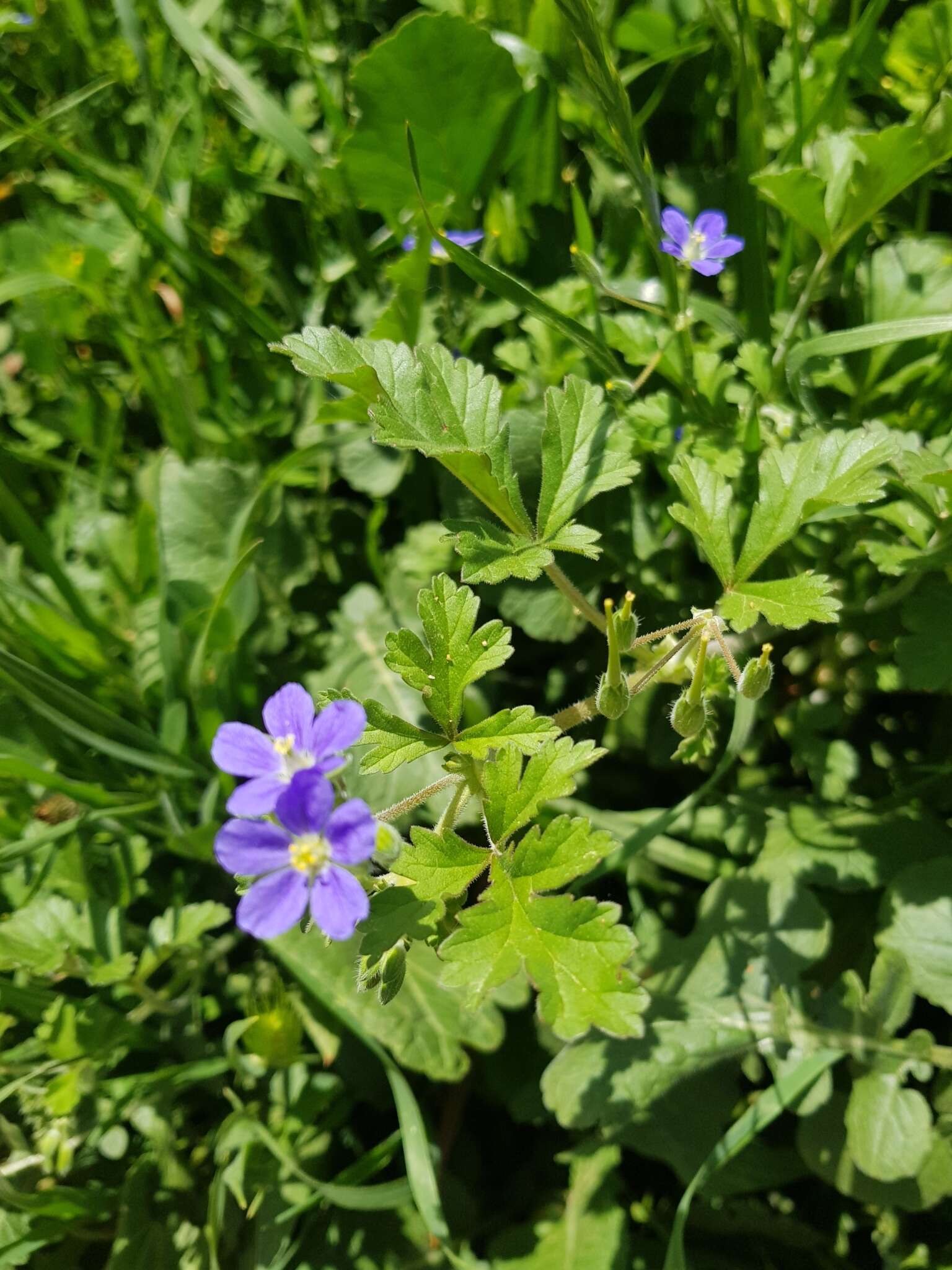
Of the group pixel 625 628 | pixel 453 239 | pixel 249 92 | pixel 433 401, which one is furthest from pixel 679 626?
pixel 249 92

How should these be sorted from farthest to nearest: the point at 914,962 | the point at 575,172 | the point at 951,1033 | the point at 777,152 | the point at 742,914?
the point at 575,172, the point at 777,152, the point at 951,1033, the point at 742,914, the point at 914,962

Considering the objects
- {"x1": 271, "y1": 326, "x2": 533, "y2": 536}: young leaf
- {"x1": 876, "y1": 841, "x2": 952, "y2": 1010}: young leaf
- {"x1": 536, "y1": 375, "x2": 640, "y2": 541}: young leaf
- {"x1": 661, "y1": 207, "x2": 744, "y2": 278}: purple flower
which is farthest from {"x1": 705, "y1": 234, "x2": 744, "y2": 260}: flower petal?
{"x1": 876, "y1": 841, "x2": 952, "y2": 1010}: young leaf

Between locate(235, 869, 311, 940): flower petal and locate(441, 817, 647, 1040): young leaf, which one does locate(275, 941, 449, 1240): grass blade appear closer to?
locate(441, 817, 647, 1040): young leaf

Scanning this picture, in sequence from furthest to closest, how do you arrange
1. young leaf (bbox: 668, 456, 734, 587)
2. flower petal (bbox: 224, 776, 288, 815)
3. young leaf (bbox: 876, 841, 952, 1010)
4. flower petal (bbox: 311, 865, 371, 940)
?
young leaf (bbox: 876, 841, 952, 1010), young leaf (bbox: 668, 456, 734, 587), flower petal (bbox: 224, 776, 288, 815), flower petal (bbox: 311, 865, 371, 940)

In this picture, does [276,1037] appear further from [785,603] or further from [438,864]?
[785,603]

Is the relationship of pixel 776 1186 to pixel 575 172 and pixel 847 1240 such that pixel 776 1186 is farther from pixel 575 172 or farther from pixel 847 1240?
pixel 575 172

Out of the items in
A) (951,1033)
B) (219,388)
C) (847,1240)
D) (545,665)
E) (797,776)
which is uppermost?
(219,388)

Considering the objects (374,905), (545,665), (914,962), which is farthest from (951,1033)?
(374,905)

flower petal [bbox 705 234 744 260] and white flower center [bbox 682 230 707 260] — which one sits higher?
white flower center [bbox 682 230 707 260]
